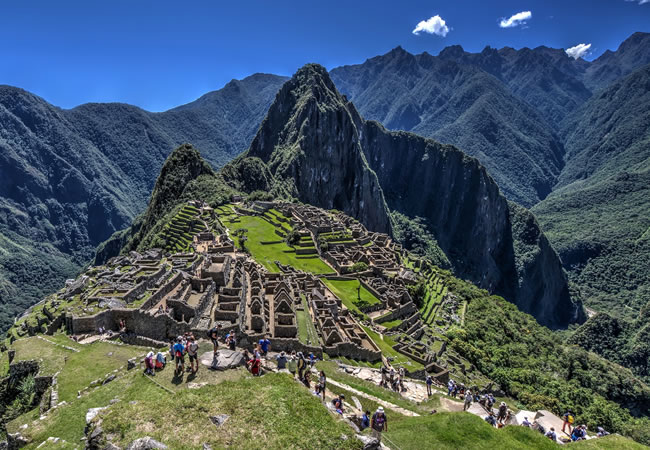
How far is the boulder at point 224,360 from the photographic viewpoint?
20.1 metres

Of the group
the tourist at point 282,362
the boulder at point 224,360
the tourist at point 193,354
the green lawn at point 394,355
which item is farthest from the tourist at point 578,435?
the tourist at point 193,354

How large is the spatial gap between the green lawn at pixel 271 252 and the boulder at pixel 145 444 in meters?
46.7

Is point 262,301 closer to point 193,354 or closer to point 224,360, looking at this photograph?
point 224,360

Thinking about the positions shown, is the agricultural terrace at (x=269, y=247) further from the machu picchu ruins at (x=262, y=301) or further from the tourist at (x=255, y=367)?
the tourist at (x=255, y=367)

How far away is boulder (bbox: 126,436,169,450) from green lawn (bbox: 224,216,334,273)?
46.7m

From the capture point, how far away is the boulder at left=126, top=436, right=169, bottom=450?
13.4 m

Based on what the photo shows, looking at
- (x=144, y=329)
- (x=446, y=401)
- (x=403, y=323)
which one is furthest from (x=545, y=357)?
(x=144, y=329)

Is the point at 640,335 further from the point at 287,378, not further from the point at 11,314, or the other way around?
the point at 11,314

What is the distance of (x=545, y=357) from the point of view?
7475 cm

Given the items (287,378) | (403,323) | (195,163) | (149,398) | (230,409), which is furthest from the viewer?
(195,163)

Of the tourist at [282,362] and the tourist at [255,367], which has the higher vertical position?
the tourist at [255,367]

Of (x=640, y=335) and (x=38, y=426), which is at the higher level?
(x=38, y=426)

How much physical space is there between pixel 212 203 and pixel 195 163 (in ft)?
165

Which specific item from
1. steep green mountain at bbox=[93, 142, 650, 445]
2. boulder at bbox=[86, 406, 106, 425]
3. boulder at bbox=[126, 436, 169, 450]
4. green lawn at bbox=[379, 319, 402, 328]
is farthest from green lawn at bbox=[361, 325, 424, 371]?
boulder at bbox=[126, 436, 169, 450]
